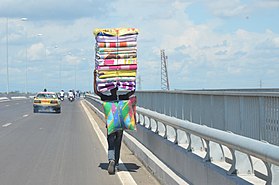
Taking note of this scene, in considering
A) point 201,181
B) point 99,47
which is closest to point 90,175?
point 99,47

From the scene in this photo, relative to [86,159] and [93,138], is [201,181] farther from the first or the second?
[93,138]

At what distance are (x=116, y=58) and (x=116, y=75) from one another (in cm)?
36

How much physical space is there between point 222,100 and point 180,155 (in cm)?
128

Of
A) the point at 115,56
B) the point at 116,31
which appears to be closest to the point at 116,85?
the point at 115,56

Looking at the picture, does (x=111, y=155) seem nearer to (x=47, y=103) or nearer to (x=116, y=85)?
(x=116, y=85)

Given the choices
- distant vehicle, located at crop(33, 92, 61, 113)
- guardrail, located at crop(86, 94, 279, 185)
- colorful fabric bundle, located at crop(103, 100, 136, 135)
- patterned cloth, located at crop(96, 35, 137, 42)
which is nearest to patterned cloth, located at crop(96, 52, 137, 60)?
patterned cloth, located at crop(96, 35, 137, 42)

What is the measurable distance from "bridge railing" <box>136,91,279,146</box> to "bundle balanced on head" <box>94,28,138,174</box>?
54.4 inches

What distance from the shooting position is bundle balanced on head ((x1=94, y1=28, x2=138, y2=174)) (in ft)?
40.0

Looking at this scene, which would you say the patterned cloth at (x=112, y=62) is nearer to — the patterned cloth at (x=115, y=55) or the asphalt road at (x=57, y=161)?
the patterned cloth at (x=115, y=55)

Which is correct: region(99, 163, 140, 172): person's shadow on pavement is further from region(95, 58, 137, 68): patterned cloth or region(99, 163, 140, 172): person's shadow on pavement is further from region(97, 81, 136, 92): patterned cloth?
region(95, 58, 137, 68): patterned cloth

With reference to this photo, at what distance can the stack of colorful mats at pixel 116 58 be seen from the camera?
1239 centimetres

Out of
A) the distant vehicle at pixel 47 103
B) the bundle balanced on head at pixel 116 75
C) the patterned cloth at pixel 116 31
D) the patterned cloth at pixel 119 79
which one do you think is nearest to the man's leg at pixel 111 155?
the bundle balanced on head at pixel 116 75

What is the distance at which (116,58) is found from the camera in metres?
12.5

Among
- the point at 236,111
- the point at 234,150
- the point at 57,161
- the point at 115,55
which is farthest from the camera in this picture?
the point at 57,161
